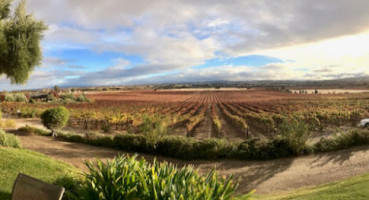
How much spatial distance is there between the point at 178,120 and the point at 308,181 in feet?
61.7

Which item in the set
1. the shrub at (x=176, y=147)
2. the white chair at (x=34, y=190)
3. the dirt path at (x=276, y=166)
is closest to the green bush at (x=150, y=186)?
the white chair at (x=34, y=190)

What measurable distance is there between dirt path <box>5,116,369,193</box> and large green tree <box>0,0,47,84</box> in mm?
3771

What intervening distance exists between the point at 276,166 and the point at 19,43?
44.3 ft

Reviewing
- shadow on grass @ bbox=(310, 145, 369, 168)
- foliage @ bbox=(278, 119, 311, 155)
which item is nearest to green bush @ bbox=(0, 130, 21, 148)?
foliage @ bbox=(278, 119, 311, 155)

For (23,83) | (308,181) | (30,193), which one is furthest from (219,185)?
(23,83)

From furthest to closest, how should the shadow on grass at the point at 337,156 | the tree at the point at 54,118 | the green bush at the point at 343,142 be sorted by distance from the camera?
the tree at the point at 54,118 → the green bush at the point at 343,142 → the shadow on grass at the point at 337,156

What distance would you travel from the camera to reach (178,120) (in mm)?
28344

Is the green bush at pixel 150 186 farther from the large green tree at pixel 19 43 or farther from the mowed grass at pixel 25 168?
the large green tree at pixel 19 43

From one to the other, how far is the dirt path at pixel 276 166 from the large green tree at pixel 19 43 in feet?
12.4

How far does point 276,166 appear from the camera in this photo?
12.5 meters

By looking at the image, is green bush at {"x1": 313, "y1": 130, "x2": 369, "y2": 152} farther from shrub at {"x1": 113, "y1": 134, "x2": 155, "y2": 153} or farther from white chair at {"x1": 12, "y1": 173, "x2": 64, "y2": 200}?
white chair at {"x1": 12, "y1": 173, "x2": 64, "y2": 200}

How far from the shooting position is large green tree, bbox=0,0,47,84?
43.3 ft

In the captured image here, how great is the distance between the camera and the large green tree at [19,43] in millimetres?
13188

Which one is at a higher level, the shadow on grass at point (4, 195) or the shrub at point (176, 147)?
the shadow on grass at point (4, 195)
